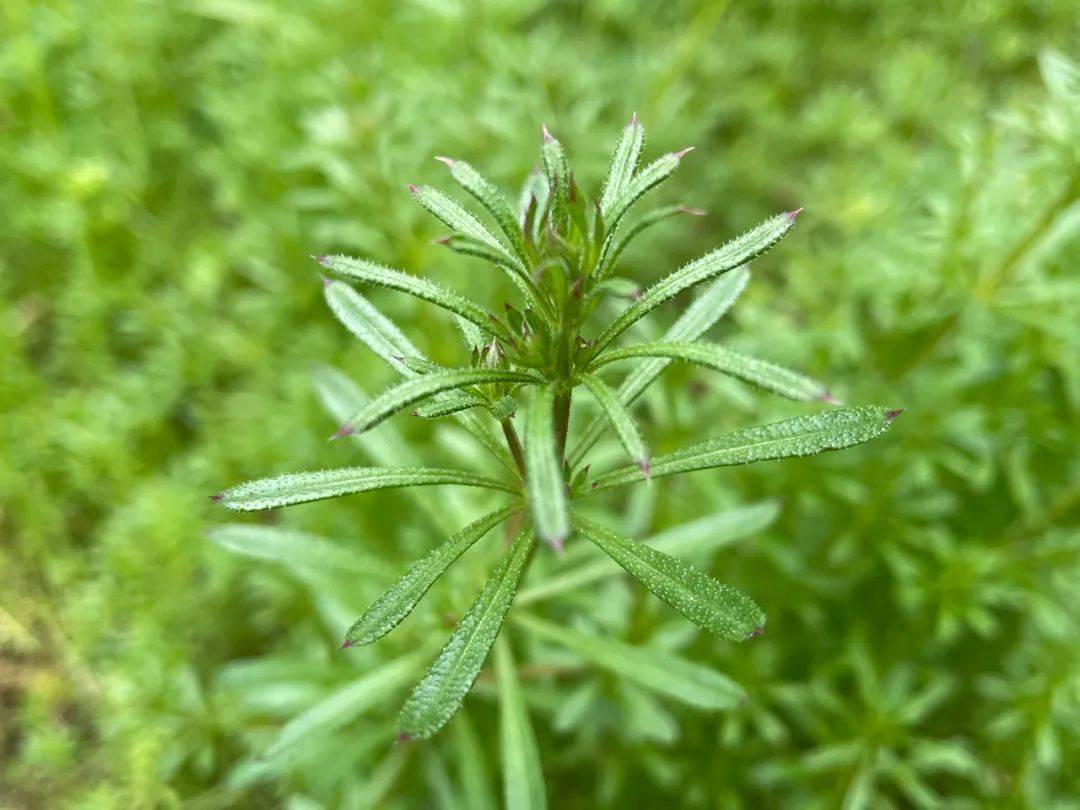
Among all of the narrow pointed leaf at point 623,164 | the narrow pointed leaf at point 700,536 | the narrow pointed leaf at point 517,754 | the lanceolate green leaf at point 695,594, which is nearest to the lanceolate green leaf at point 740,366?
the narrow pointed leaf at point 623,164

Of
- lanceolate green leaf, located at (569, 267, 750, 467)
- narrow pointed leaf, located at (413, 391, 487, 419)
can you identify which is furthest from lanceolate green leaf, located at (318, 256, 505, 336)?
lanceolate green leaf, located at (569, 267, 750, 467)

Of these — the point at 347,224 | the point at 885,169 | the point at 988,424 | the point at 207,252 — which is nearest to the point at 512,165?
the point at 347,224

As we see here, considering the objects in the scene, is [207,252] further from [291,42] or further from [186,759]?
[186,759]

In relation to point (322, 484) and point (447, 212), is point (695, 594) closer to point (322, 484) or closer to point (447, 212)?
point (322, 484)

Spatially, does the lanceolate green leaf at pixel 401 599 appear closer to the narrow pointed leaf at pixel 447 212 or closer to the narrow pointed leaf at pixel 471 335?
the narrow pointed leaf at pixel 471 335

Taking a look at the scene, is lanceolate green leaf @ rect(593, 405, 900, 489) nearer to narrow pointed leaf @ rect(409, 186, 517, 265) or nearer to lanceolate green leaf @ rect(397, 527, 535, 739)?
lanceolate green leaf @ rect(397, 527, 535, 739)
